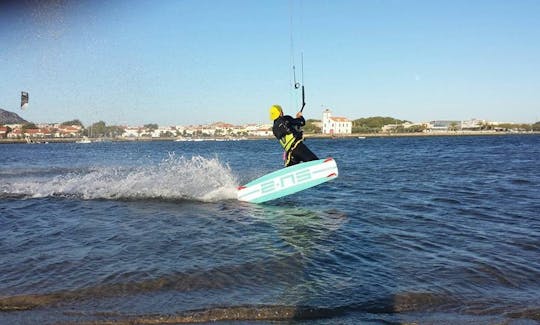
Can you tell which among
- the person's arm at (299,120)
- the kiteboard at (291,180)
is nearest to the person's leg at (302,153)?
the kiteboard at (291,180)

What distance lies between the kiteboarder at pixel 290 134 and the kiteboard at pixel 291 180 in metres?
0.28

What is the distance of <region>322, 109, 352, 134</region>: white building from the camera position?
168m

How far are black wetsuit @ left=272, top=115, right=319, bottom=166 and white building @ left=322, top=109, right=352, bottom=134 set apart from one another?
15471 cm

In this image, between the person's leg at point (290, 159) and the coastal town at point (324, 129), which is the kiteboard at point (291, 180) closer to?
the person's leg at point (290, 159)

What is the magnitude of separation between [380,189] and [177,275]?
12074mm

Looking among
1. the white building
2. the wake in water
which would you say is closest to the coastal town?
the white building

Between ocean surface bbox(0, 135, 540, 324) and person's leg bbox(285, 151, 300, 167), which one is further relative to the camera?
person's leg bbox(285, 151, 300, 167)

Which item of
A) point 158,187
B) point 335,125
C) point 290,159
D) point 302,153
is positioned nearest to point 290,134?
point 302,153

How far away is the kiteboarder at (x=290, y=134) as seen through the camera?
1162 centimetres

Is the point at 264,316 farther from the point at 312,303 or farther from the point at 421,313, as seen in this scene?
the point at 421,313

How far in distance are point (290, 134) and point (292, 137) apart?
11 cm

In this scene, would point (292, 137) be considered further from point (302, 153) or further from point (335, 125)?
point (335, 125)

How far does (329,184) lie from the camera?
18.9 metres

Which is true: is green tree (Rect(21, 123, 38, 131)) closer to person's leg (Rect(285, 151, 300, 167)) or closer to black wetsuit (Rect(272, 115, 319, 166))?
person's leg (Rect(285, 151, 300, 167))
